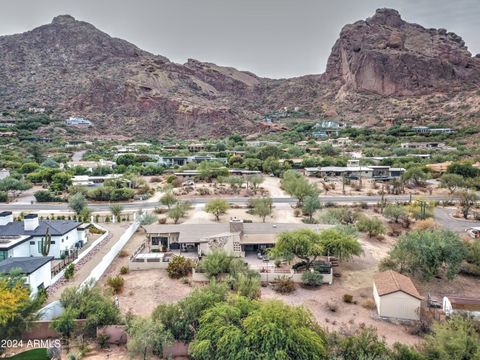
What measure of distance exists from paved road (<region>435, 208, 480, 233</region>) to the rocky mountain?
7991 cm

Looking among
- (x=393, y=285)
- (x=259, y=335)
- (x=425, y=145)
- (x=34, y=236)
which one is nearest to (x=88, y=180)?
(x=34, y=236)

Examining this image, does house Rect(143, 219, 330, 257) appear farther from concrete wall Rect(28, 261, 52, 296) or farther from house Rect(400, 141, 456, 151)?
house Rect(400, 141, 456, 151)

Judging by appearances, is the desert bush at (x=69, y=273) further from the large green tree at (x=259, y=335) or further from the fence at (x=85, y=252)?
the large green tree at (x=259, y=335)

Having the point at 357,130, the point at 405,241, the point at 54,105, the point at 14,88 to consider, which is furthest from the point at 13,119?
the point at 405,241

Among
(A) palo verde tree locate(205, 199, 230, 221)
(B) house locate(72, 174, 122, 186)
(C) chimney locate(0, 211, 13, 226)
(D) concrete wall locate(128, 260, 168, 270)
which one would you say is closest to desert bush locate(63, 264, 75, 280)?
(D) concrete wall locate(128, 260, 168, 270)

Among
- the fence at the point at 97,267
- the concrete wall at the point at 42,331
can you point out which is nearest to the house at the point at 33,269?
the fence at the point at 97,267

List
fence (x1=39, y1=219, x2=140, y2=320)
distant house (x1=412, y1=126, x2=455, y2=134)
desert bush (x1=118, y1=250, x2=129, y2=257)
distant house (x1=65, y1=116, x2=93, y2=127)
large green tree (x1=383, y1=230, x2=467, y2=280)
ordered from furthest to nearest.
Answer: distant house (x1=65, y1=116, x2=93, y2=127) < distant house (x1=412, y1=126, x2=455, y2=134) < desert bush (x1=118, y1=250, x2=129, y2=257) < large green tree (x1=383, y1=230, x2=467, y2=280) < fence (x1=39, y1=219, x2=140, y2=320)

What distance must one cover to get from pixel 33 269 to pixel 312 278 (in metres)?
15.9

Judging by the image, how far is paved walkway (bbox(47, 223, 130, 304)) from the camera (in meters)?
21.6

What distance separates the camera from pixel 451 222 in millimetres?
37719

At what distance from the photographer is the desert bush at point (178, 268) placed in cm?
2433

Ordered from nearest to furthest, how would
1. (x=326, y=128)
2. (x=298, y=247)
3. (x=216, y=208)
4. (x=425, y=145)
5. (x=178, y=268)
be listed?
(x=298, y=247) < (x=178, y=268) < (x=216, y=208) < (x=425, y=145) < (x=326, y=128)

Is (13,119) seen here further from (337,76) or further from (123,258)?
(337,76)

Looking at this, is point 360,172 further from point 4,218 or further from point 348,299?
point 4,218
